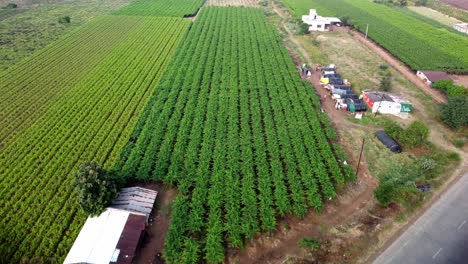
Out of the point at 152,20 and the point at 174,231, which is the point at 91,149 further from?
the point at 152,20

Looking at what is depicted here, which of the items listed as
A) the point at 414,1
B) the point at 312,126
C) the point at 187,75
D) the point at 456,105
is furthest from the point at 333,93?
the point at 414,1

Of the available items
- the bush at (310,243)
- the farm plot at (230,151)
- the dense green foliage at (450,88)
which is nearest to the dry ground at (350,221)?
the bush at (310,243)

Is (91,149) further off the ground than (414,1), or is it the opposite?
(414,1)

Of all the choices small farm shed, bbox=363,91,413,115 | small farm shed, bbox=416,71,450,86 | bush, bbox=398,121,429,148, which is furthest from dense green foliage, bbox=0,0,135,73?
small farm shed, bbox=416,71,450,86

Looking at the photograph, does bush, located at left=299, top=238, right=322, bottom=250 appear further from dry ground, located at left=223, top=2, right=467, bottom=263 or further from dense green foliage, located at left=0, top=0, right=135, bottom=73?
dense green foliage, located at left=0, top=0, right=135, bottom=73

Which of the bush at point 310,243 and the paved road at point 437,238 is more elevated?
the bush at point 310,243

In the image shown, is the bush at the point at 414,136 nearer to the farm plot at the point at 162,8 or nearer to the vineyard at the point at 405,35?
the vineyard at the point at 405,35
